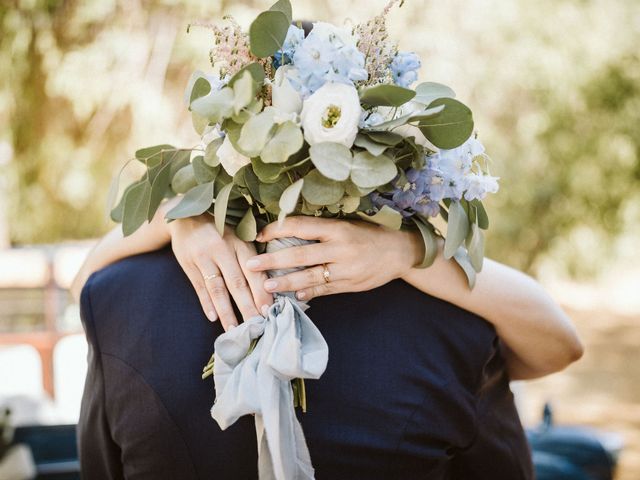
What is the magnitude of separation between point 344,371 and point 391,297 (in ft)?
0.48

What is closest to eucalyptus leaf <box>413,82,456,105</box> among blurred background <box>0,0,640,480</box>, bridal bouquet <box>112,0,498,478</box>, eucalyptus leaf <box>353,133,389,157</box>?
bridal bouquet <box>112,0,498,478</box>

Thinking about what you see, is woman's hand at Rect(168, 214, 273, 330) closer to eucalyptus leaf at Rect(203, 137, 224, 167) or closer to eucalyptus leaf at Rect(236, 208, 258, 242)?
eucalyptus leaf at Rect(236, 208, 258, 242)

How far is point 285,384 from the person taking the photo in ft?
3.45

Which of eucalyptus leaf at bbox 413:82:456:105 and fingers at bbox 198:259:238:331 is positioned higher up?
eucalyptus leaf at bbox 413:82:456:105

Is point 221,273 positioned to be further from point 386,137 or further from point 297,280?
point 386,137

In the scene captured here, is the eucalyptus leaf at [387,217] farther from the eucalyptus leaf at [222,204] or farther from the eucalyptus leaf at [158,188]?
the eucalyptus leaf at [158,188]

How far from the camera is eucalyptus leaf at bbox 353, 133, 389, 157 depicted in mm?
962

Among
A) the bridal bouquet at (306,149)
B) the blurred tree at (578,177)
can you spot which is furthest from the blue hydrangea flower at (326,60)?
the blurred tree at (578,177)

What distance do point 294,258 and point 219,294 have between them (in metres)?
0.13

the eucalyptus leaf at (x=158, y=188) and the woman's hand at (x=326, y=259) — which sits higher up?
the eucalyptus leaf at (x=158, y=188)

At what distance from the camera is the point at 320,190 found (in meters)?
0.99

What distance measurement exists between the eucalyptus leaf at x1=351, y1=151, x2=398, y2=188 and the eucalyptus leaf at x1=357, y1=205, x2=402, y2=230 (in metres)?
0.10

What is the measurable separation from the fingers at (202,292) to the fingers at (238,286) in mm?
18

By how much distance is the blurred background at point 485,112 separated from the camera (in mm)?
6426
